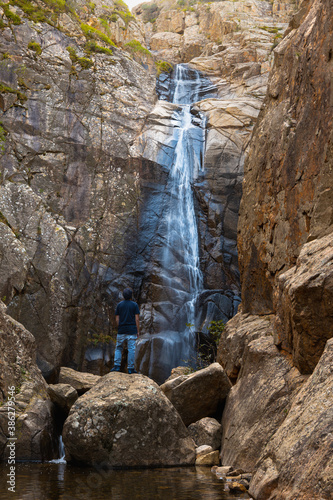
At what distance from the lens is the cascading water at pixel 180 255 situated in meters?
17.3

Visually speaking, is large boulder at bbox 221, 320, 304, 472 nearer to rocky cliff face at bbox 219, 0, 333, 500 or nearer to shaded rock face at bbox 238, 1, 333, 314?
rocky cliff face at bbox 219, 0, 333, 500

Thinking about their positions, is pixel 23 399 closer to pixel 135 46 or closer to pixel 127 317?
pixel 127 317

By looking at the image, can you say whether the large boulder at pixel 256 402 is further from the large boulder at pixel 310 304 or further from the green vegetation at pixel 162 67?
the green vegetation at pixel 162 67

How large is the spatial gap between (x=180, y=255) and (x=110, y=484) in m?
14.0

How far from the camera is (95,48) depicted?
23.1 meters

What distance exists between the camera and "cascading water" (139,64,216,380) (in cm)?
1728

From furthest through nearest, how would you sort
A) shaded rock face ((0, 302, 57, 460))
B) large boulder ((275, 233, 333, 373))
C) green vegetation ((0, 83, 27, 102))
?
green vegetation ((0, 83, 27, 102)) → shaded rock face ((0, 302, 57, 460)) → large boulder ((275, 233, 333, 373))

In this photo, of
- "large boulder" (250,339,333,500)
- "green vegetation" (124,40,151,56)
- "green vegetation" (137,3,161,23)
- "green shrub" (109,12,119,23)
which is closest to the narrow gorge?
"large boulder" (250,339,333,500)

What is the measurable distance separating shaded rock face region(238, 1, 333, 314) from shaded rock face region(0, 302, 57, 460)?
5.18 m

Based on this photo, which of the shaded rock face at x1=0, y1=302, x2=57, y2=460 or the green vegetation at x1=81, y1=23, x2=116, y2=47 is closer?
the shaded rock face at x1=0, y1=302, x2=57, y2=460

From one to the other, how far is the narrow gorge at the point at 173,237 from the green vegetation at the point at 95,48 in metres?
0.07

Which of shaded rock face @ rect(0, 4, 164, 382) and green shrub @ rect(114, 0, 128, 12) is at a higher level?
green shrub @ rect(114, 0, 128, 12)

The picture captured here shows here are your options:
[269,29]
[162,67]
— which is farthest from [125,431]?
[269,29]

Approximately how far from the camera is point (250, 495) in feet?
16.5
